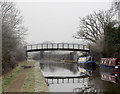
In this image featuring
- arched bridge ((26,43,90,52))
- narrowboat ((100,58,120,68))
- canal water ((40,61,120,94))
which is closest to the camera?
canal water ((40,61,120,94))

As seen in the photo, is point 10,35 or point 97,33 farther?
point 97,33

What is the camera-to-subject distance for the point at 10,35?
11.6 meters

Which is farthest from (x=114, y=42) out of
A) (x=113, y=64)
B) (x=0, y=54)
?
(x=0, y=54)

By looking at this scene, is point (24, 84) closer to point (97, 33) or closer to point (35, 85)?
point (35, 85)

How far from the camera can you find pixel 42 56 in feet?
251

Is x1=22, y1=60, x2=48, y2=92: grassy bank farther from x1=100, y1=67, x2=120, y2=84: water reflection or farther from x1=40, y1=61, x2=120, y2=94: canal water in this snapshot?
x1=100, y1=67, x2=120, y2=84: water reflection

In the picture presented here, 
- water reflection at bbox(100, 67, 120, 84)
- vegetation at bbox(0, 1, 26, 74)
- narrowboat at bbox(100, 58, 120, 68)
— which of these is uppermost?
vegetation at bbox(0, 1, 26, 74)

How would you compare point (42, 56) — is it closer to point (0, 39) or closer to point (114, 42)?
point (114, 42)

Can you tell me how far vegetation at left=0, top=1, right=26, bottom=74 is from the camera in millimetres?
10945

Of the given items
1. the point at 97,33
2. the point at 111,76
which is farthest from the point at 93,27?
the point at 111,76

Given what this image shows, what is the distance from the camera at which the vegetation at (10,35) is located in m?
→ 10.9

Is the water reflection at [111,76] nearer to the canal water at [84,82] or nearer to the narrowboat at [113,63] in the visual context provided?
the canal water at [84,82]

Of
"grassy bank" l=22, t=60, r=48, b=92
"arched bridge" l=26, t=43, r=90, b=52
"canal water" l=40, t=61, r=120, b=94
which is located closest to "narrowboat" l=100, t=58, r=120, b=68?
"canal water" l=40, t=61, r=120, b=94

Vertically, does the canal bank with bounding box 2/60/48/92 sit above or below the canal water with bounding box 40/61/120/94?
above
